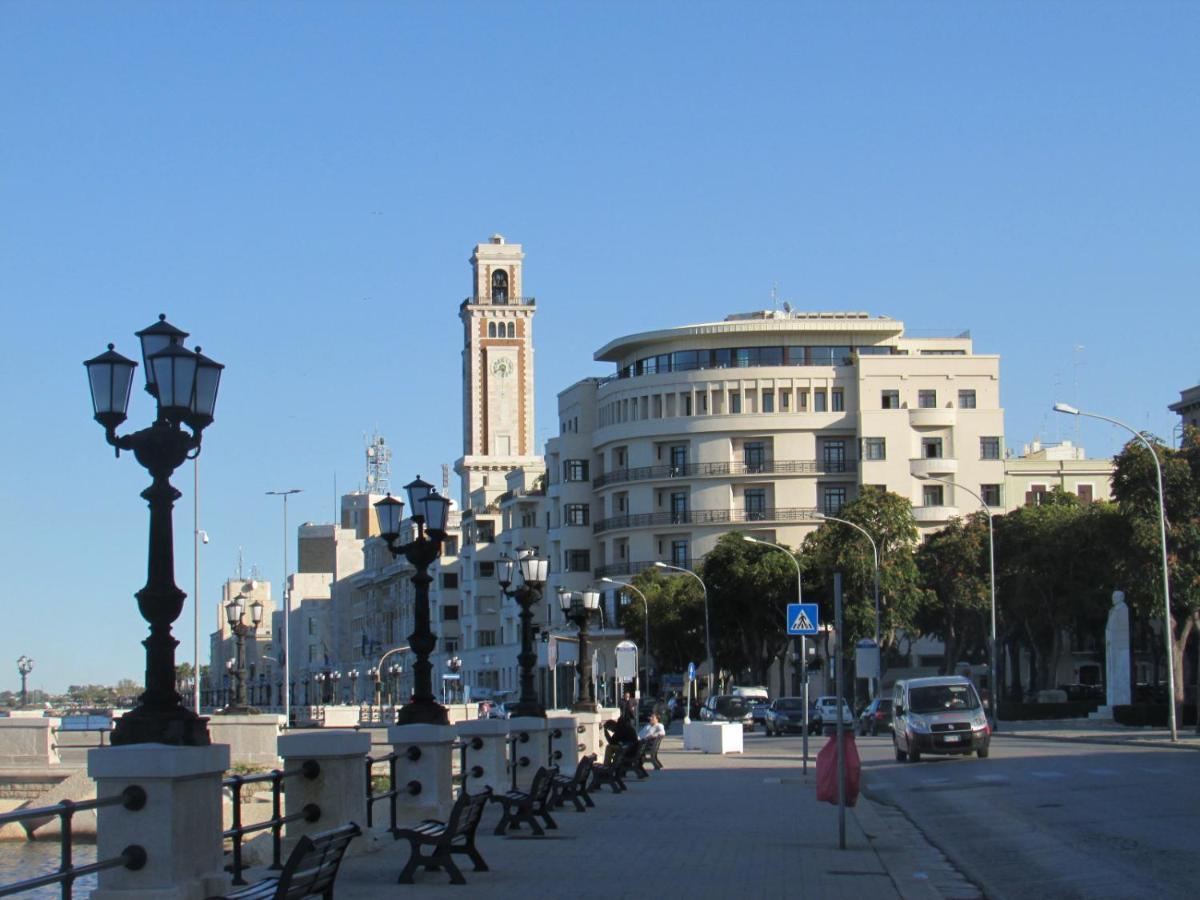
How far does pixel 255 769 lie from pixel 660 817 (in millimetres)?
17230

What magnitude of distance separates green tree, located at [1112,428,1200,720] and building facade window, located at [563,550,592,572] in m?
59.1

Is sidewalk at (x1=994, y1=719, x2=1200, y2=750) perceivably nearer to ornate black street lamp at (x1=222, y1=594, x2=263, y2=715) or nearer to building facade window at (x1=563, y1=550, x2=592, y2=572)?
ornate black street lamp at (x1=222, y1=594, x2=263, y2=715)

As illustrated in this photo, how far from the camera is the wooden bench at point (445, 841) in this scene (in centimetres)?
1423

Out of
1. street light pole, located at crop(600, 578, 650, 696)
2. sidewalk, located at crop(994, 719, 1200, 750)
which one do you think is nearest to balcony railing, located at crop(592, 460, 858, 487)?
street light pole, located at crop(600, 578, 650, 696)

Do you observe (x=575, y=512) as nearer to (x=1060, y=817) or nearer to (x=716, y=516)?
(x=716, y=516)

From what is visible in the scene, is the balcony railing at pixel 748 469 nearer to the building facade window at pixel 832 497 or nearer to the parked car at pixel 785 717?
the building facade window at pixel 832 497

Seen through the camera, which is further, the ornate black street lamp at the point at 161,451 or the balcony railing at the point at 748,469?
the balcony railing at the point at 748,469

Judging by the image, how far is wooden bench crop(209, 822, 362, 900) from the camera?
32.9 ft

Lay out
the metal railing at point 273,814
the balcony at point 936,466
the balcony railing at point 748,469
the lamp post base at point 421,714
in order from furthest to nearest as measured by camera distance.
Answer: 1. the balcony railing at point 748,469
2. the balcony at point 936,466
3. the lamp post base at point 421,714
4. the metal railing at point 273,814

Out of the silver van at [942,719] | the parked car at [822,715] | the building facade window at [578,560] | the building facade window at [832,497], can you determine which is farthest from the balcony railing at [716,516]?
the silver van at [942,719]

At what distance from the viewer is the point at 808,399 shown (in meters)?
106

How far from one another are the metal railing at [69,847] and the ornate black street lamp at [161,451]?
1.67 feet

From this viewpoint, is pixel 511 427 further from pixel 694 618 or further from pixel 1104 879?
pixel 1104 879

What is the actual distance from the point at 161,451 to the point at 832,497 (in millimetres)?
94694
